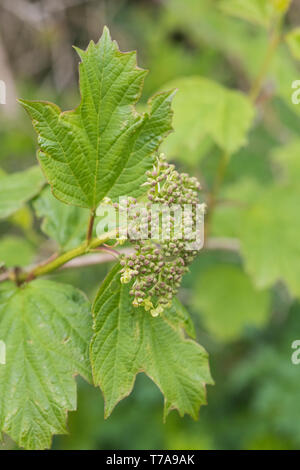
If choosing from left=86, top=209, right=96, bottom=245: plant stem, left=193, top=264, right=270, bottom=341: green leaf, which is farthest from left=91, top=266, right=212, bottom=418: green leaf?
left=193, top=264, right=270, bottom=341: green leaf

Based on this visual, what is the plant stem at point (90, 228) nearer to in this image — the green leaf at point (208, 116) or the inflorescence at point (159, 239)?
the inflorescence at point (159, 239)

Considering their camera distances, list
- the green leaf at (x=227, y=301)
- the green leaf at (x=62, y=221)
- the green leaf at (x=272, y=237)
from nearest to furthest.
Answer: the green leaf at (x=62, y=221) < the green leaf at (x=272, y=237) < the green leaf at (x=227, y=301)

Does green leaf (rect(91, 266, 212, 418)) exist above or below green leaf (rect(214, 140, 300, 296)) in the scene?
→ below

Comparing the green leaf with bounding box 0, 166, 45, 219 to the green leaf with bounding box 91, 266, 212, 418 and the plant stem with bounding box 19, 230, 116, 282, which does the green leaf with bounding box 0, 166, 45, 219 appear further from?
the green leaf with bounding box 91, 266, 212, 418

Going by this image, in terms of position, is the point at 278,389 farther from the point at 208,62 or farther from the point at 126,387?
the point at 208,62

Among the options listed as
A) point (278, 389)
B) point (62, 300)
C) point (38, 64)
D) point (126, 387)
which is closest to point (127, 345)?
point (126, 387)

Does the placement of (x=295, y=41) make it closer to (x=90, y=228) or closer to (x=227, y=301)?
(x=90, y=228)

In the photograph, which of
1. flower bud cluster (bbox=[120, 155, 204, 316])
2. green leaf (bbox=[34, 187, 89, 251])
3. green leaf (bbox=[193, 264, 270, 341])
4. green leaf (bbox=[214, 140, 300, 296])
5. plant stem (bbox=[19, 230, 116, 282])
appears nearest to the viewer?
flower bud cluster (bbox=[120, 155, 204, 316])

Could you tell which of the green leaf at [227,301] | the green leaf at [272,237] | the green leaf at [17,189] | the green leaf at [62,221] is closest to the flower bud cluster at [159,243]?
the green leaf at [62,221]
